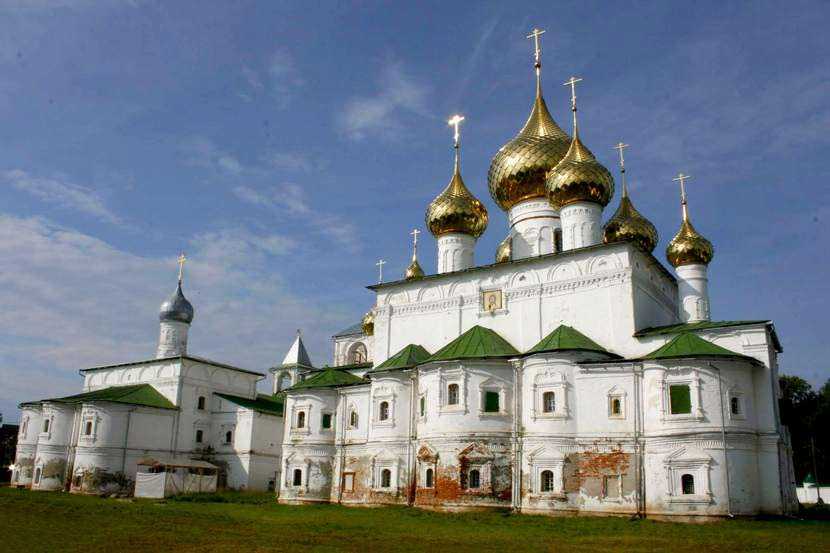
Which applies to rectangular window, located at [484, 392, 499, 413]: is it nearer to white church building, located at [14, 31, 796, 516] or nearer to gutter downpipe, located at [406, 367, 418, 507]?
white church building, located at [14, 31, 796, 516]

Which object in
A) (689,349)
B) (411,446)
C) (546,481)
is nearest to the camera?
(689,349)

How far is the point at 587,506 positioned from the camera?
817 inches

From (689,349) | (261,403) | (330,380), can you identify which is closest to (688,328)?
(689,349)

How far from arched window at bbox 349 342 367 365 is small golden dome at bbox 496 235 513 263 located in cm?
1738

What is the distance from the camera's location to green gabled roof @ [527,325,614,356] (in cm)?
2220

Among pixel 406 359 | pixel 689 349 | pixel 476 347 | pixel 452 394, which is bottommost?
pixel 452 394

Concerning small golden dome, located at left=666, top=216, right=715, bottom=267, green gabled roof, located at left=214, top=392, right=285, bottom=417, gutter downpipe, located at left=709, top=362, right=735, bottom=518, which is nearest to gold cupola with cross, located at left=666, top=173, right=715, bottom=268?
small golden dome, located at left=666, top=216, right=715, bottom=267

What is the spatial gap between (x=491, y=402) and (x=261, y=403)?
18.8 metres

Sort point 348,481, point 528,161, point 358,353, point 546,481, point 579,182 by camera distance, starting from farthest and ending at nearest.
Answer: point 358,353 → point 528,161 → point 348,481 → point 579,182 → point 546,481

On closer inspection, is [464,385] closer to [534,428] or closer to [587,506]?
[534,428]

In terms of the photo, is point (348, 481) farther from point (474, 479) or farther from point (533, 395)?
point (533, 395)

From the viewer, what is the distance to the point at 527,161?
2834 centimetres

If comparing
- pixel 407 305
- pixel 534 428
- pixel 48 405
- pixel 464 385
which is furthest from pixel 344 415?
pixel 48 405

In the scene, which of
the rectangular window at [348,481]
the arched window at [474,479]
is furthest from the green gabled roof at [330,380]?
the arched window at [474,479]
